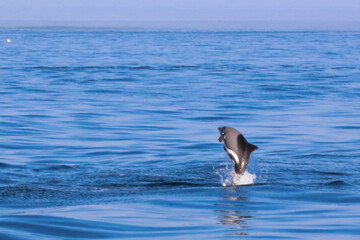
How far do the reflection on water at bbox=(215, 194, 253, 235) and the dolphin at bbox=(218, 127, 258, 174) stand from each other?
2.01 ft

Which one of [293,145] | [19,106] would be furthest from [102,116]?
[293,145]

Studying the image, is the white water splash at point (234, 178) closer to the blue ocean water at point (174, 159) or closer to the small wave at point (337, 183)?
the blue ocean water at point (174, 159)

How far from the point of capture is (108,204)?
407 inches

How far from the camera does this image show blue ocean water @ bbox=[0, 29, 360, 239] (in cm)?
907

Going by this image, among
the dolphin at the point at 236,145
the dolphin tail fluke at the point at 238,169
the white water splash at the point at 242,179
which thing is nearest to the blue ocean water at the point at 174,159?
the white water splash at the point at 242,179

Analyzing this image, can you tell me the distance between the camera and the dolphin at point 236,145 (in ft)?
35.1

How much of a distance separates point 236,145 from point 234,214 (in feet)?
4.84

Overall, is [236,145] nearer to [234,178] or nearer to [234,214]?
[234,178]

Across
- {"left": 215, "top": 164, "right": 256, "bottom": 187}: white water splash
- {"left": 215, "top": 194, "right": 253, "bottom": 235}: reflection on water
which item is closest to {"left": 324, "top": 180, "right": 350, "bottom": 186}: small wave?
{"left": 215, "top": 164, "right": 256, "bottom": 187}: white water splash

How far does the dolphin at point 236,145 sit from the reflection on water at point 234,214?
0.61 metres

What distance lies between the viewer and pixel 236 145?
1078 cm

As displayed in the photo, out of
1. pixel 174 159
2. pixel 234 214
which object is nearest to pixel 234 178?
pixel 234 214

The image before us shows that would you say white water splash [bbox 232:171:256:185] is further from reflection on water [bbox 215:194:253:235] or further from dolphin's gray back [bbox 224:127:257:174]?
reflection on water [bbox 215:194:253:235]

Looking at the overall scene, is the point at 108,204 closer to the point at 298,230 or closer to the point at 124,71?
the point at 298,230
